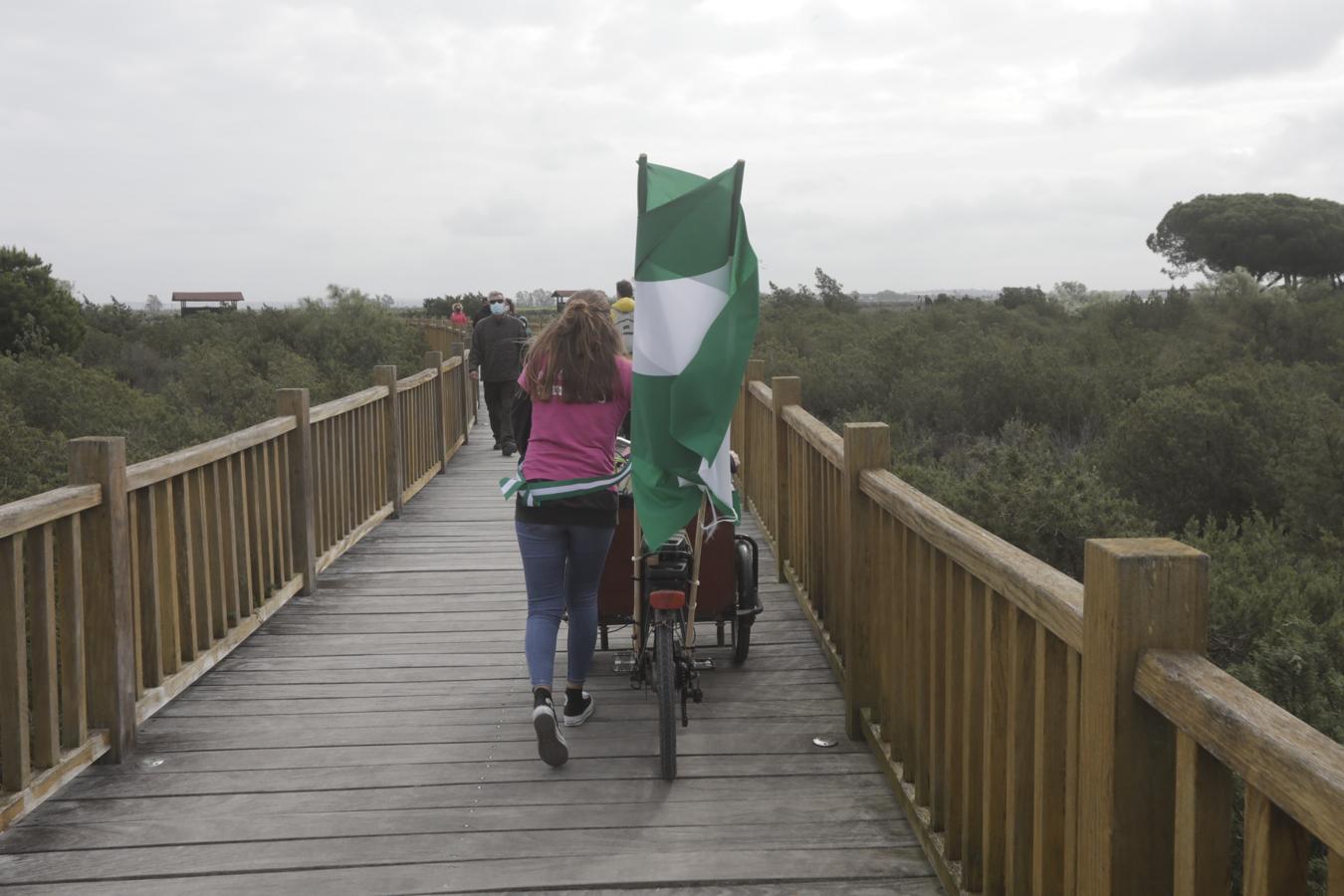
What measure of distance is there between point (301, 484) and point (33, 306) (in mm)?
32180

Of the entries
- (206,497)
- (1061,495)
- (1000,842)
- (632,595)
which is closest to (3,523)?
(206,497)

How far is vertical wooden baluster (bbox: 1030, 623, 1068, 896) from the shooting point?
2787mm

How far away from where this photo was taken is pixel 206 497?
621cm

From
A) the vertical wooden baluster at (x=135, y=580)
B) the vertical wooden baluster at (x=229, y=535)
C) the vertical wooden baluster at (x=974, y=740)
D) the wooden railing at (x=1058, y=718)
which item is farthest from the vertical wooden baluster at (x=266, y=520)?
the vertical wooden baluster at (x=974, y=740)

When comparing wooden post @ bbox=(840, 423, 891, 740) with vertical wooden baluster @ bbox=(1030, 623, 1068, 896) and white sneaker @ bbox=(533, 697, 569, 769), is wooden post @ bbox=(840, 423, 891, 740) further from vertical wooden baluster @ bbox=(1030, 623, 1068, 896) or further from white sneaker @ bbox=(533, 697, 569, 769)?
vertical wooden baluster @ bbox=(1030, 623, 1068, 896)

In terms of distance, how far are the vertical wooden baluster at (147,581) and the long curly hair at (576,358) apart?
1.71m

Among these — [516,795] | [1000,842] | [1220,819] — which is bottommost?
[516,795]

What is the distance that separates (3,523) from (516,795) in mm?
1879

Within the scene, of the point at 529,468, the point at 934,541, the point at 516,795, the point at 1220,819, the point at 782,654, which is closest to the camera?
the point at 1220,819

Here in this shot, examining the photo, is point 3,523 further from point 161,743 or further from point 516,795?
point 516,795

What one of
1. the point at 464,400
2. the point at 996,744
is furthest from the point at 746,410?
the point at 464,400

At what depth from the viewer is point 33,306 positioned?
35688mm

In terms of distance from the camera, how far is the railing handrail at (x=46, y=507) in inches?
162

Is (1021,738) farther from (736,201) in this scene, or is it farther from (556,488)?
(556,488)
